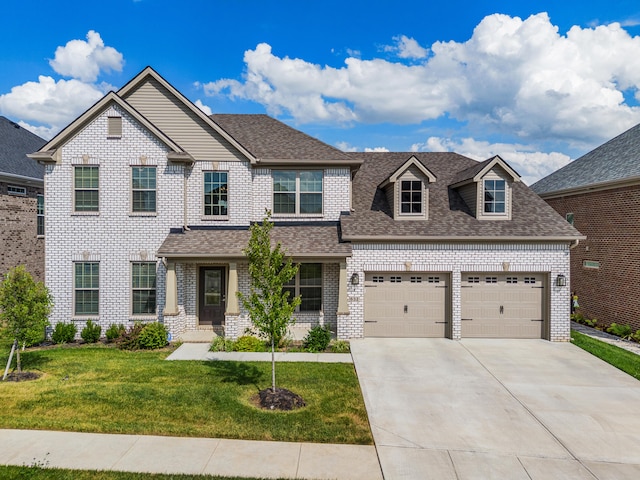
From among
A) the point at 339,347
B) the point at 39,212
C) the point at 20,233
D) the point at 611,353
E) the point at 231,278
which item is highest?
the point at 39,212

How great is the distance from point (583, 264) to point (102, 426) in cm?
2098

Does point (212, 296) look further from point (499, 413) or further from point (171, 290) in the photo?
point (499, 413)

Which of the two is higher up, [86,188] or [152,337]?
[86,188]

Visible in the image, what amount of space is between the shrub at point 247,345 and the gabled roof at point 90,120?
7.39m

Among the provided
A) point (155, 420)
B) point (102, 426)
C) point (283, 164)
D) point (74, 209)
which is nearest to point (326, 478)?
point (155, 420)

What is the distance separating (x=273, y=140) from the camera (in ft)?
58.2

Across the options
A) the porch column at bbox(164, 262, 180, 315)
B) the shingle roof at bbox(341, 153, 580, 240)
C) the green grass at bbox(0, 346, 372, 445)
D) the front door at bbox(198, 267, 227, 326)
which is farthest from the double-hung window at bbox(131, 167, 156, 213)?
the shingle roof at bbox(341, 153, 580, 240)

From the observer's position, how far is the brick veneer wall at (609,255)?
16.7 metres

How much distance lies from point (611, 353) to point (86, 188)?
19911 mm

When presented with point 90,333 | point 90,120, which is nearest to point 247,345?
point 90,333

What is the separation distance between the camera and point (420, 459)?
7.20 meters

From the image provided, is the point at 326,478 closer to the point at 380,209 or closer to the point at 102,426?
the point at 102,426

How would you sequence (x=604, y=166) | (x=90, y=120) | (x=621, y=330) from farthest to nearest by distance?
(x=604, y=166) → (x=621, y=330) → (x=90, y=120)

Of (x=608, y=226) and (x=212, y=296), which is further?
(x=608, y=226)
